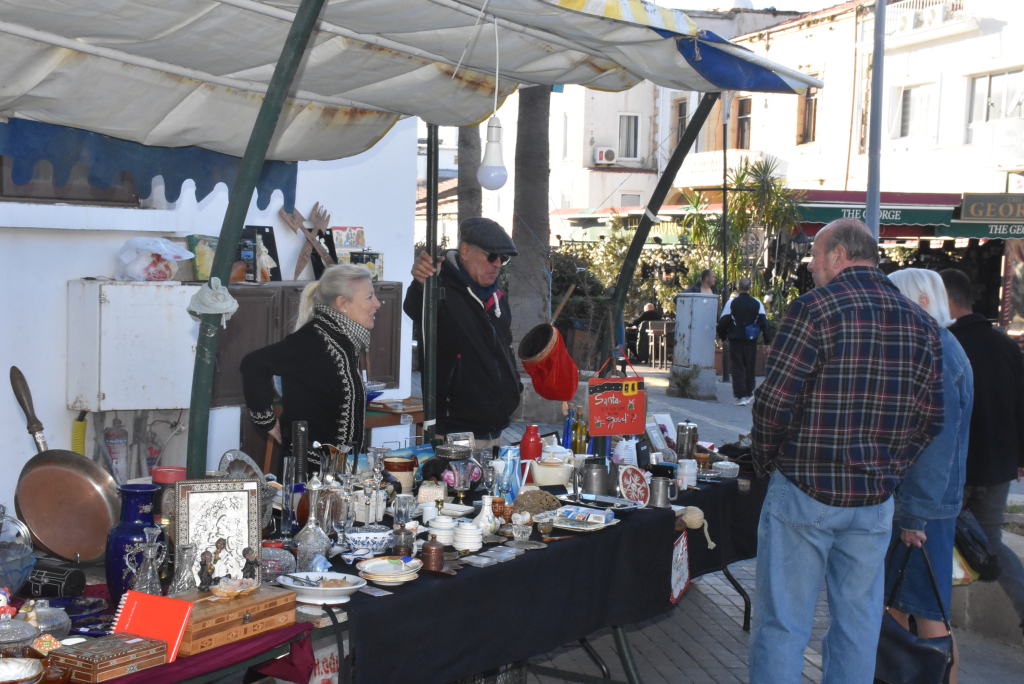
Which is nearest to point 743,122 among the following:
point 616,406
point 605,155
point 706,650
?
point 605,155

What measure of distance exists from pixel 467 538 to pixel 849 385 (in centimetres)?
132

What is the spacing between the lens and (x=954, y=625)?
15.9ft

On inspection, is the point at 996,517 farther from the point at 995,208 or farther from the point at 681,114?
the point at 681,114

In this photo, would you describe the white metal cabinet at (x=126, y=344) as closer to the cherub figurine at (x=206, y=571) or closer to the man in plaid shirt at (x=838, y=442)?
the cherub figurine at (x=206, y=571)

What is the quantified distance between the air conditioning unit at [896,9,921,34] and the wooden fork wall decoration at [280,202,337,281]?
1789 cm

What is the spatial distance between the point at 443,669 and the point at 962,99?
20.5 m

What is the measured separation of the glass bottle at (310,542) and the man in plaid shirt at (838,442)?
4.83 ft

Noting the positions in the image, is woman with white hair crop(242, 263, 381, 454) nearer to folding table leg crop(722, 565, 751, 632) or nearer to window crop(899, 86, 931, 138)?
folding table leg crop(722, 565, 751, 632)

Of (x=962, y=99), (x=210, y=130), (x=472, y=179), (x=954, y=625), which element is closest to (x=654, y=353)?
(x=472, y=179)

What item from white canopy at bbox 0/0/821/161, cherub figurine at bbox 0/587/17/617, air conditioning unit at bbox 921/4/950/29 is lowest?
cherub figurine at bbox 0/587/17/617

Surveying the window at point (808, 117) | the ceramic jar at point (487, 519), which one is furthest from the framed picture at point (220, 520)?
the window at point (808, 117)

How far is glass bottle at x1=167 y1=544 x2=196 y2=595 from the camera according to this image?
7.33ft

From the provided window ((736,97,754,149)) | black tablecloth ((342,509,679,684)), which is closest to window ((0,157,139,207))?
black tablecloth ((342,509,679,684))

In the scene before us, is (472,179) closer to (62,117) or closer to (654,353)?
(654,353)
